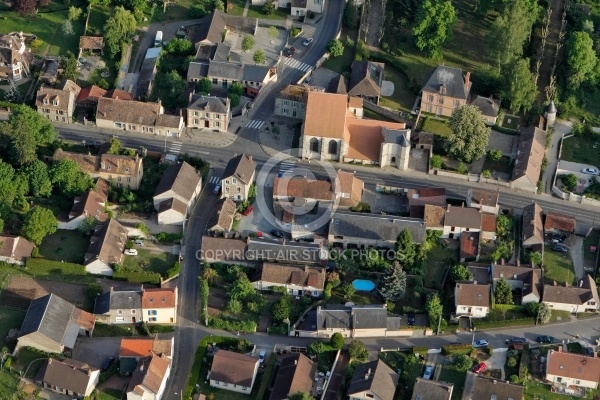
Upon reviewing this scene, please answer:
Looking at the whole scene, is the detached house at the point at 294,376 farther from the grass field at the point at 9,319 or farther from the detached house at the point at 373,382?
the grass field at the point at 9,319

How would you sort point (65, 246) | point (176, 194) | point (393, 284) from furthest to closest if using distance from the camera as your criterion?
point (176, 194)
point (65, 246)
point (393, 284)

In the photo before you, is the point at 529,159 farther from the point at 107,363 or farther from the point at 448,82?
the point at 107,363

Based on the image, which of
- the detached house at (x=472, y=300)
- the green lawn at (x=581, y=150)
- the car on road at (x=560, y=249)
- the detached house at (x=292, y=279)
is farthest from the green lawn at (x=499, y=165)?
the detached house at (x=292, y=279)

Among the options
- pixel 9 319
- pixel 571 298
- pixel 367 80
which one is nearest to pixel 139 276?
pixel 9 319

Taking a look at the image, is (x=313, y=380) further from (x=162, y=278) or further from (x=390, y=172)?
(x=390, y=172)

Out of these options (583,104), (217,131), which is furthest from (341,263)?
(583,104)

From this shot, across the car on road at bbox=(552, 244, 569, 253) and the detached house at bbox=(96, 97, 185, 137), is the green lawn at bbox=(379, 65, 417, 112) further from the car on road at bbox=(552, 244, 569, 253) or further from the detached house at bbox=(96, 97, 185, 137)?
the car on road at bbox=(552, 244, 569, 253)

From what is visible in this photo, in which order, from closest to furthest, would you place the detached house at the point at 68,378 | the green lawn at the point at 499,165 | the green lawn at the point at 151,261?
the detached house at the point at 68,378 < the green lawn at the point at 151,261 < the green lawn at the point at 499,165
